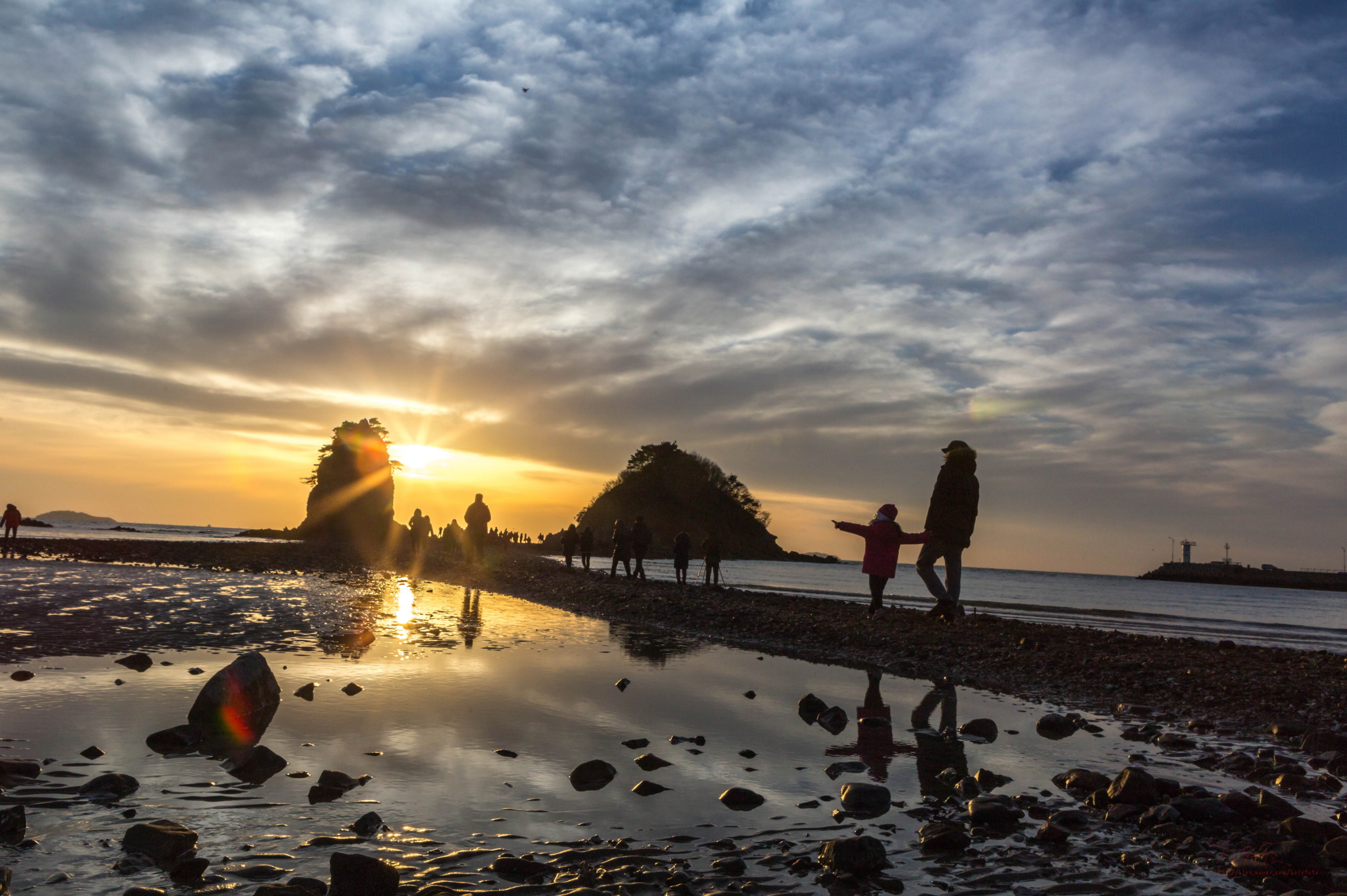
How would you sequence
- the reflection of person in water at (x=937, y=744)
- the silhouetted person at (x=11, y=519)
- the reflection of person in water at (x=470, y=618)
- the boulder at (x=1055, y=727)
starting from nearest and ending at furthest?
the reflection of person in water at (x=937, y=744) < the boulder at (x=1055, y=727) < the reflection of person in water at (x=470, y=618) < the silhouetted person at (x=11, y=519)

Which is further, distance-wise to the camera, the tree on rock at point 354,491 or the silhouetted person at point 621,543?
the tree on rock at point 354,491

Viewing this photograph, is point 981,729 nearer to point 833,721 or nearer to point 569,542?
point 833,721

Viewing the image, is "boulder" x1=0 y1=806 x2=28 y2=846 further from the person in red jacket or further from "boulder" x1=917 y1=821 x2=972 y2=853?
the person in red jacket

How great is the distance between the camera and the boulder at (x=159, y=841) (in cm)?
417

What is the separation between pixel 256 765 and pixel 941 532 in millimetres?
13284

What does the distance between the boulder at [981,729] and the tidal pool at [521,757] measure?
19cm

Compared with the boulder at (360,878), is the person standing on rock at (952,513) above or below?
above

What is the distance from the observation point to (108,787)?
17.0 ft

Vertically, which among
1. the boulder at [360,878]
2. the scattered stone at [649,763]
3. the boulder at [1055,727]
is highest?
the boulder at [360,878]

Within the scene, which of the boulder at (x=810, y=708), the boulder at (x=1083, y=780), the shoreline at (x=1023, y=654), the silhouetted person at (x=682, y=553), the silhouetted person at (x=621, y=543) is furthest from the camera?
the silhouetted person at (x=621, y=543)

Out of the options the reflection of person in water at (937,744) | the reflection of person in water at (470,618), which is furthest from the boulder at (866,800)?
the reflection of person in water at (470,618)

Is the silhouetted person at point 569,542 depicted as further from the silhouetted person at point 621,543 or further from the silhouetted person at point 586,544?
the silhouetted person at point 621,543

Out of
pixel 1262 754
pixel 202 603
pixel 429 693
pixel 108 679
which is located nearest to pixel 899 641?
pixel 1262 754

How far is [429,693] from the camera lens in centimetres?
902
